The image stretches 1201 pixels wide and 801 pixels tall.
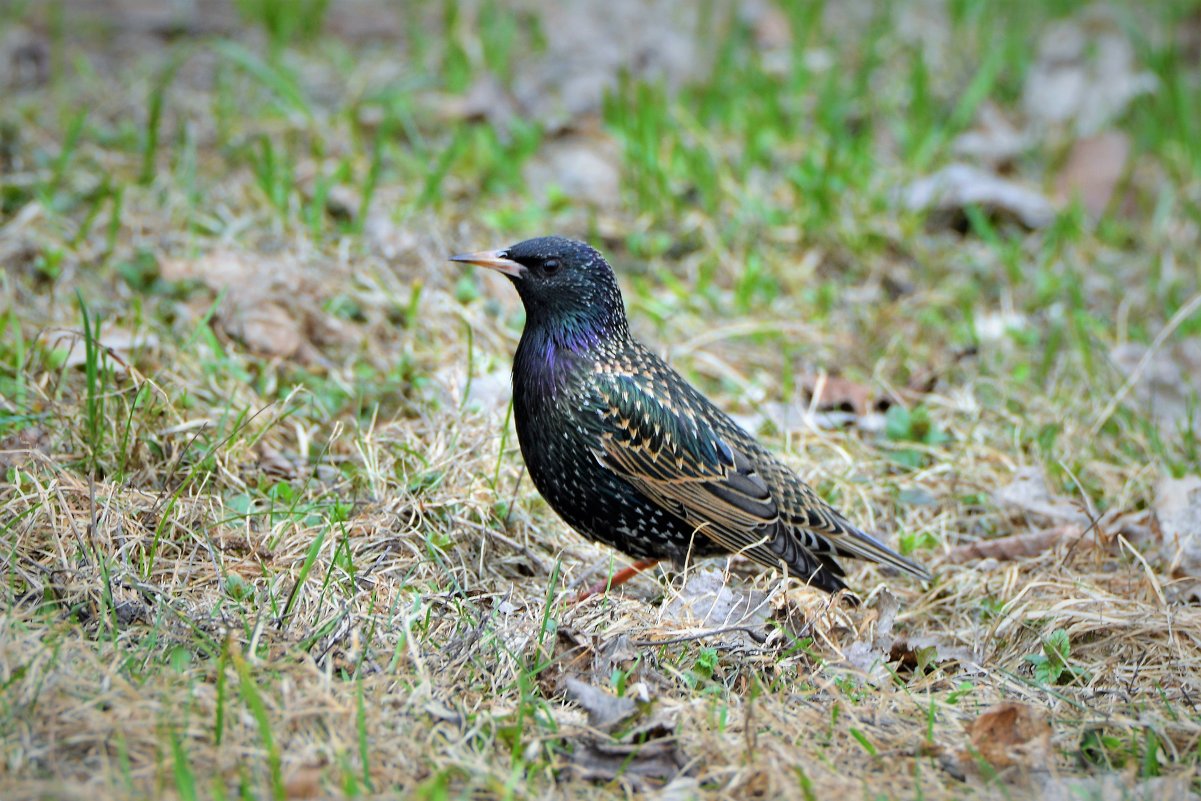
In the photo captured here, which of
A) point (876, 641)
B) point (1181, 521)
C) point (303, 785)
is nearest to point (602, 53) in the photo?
point (1181, 521)

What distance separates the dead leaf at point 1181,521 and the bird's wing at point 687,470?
1.10 m

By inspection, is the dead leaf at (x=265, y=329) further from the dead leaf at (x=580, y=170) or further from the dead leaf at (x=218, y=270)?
the dead leaf at (x=580, y=170)

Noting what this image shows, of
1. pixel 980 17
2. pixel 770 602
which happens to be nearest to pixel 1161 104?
pixel 980 17

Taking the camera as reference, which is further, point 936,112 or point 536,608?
A: point 936,112

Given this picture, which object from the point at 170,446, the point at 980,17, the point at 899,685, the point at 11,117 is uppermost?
the point at 980,17

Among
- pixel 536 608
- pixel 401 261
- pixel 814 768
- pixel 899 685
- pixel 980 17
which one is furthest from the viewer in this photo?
pixel 980 17

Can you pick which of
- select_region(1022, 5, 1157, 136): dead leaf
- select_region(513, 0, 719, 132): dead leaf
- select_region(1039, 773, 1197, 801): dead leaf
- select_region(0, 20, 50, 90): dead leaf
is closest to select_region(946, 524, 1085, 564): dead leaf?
select_region(1039, 773, 1197, 801): dead leaf

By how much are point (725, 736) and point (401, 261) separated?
3036 mm

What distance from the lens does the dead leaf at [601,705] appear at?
9.69 ft

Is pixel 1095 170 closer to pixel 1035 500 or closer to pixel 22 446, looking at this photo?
pixel 1035 500

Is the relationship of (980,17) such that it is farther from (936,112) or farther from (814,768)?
(814,768)

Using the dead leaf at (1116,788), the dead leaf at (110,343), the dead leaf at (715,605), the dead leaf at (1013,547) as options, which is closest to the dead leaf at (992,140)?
the dead leaf at (1013,547)

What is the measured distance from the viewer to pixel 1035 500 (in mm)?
4434

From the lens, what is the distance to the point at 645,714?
298 cm
